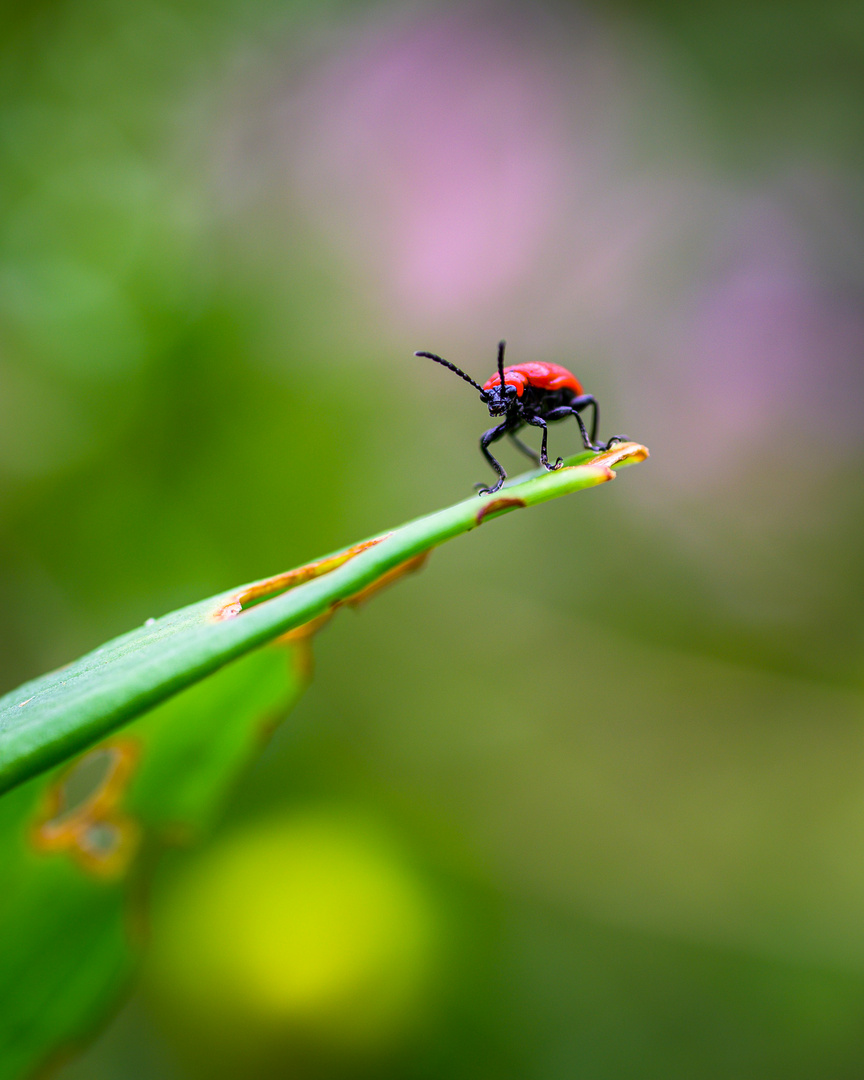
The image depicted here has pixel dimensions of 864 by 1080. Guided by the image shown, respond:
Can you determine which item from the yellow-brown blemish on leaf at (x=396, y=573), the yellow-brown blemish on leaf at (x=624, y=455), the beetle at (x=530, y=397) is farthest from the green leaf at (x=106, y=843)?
the beetle at (x=530, y=397)

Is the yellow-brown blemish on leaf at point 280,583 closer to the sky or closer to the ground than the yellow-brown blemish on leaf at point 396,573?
closer to the sky

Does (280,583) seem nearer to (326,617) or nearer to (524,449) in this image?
(326,617)

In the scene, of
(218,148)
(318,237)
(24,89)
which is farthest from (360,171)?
(24,89)

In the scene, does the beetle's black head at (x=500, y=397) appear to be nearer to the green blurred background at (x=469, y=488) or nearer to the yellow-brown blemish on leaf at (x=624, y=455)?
→ the yellow-brown blemish on leaf at (x=624, y=455)

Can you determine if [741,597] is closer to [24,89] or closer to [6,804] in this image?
[6,804]

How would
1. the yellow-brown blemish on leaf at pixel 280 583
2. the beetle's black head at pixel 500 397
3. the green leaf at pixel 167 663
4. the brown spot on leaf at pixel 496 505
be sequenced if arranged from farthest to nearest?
the beetle's black head at pixel 500 397
the yellow-brown blemish on leaf at pixel 280 583
the brown spot on leaf at pixel 496 505
the green leaf at pixel 167 663

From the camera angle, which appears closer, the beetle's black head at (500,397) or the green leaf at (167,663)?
the green leaf at (167,663)
